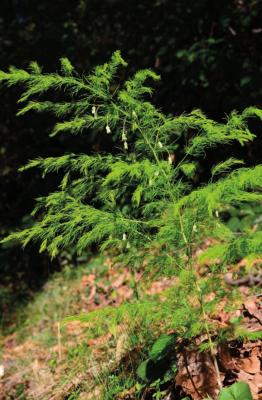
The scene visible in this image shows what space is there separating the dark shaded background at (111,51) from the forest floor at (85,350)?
3.51 ft

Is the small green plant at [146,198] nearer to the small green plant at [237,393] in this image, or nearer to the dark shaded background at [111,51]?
the small green plant at [237,393]

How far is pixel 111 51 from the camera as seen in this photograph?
7691 mm

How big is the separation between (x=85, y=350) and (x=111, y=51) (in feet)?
17.0

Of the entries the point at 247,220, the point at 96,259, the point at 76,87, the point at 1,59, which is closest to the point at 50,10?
the point at 1,59

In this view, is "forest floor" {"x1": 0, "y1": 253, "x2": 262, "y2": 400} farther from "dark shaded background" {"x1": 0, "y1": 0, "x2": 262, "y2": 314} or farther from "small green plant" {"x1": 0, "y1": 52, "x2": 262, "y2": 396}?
"dark shaded background" {"x1": 0, "y1": 0, "x2": 262, "y2": 314}

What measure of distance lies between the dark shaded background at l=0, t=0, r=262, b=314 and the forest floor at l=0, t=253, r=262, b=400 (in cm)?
107

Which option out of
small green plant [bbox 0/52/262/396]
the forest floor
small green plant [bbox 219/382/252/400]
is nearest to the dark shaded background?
the forest floor

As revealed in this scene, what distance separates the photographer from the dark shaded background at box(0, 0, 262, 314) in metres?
6.24

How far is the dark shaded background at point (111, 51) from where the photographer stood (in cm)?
624

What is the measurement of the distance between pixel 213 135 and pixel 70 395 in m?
2.17

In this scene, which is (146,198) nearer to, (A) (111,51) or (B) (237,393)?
(B) (237,393)

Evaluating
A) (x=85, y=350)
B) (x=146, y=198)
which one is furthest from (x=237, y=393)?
(x=85, y=350)

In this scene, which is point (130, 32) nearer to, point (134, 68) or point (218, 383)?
point (134, 68)

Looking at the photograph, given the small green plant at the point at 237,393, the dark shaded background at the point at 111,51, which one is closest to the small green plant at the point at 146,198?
the small green plant at the point at 237,393
